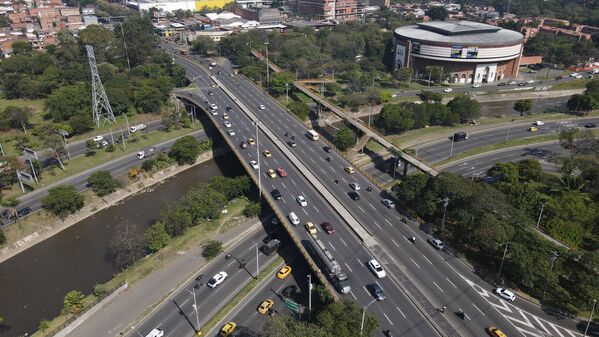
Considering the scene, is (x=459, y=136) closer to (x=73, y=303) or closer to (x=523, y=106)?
(x=523, y=106)

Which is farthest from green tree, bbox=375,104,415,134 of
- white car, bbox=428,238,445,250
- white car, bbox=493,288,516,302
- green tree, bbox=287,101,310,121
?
white car, bbox=493,288,516,302

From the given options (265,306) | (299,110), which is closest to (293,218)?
(265,306)

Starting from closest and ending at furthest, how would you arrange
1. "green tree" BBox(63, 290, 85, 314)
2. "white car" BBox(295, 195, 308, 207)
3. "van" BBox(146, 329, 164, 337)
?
"van" BBox(146, 329, 164, 337)
"green tree" BBox(63, 290, 85, 314)
"white car" BBox(295, 195, 308, 207)

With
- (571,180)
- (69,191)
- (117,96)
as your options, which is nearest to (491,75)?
(571,180)

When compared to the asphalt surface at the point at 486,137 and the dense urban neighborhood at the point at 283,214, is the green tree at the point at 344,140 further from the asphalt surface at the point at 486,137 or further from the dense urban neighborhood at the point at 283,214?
the asphalt surface at the point at 486,137

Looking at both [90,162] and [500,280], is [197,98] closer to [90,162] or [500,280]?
[90,162]

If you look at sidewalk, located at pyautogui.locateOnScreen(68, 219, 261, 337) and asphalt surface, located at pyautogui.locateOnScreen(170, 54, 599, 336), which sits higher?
asphalt surface, located at pyautogui.locateOnScreen(170, 54, 599, 336)

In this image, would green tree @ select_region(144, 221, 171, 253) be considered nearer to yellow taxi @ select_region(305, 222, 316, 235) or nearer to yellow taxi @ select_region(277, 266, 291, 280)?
yellow taxi @ select_region(277, 266, 291, 280)
